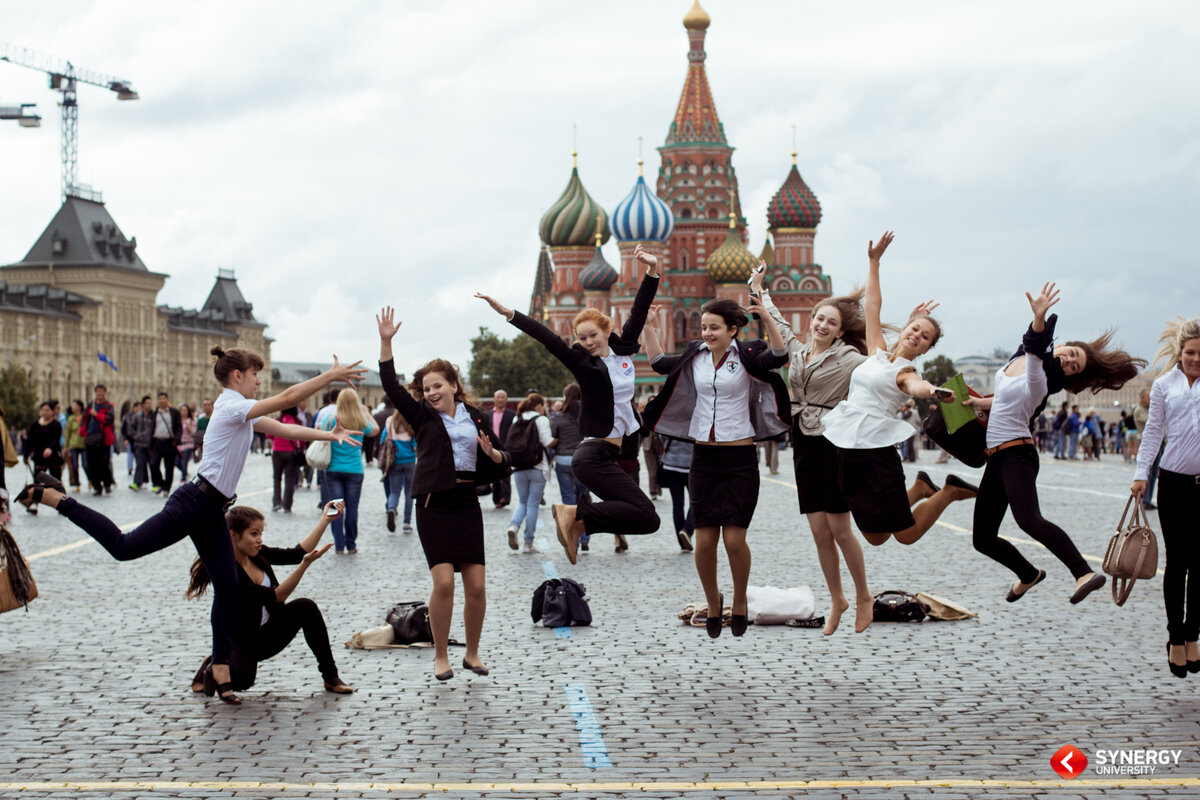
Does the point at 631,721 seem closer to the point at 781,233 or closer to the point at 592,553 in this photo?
the point at 592,553

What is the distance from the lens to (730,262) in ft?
307

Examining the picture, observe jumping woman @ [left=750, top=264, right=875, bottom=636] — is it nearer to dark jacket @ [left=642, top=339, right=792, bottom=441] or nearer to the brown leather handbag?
dark jacket @ [left=642, top=339, right=792, bottom=441]

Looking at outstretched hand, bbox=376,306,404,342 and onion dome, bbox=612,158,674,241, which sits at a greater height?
onion dome, bbox=612,158,674,241

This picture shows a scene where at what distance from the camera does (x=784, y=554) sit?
47.9 ft

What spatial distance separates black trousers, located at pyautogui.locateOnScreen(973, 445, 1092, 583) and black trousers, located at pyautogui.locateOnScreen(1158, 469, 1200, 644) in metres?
0.43

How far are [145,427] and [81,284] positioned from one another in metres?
94.3

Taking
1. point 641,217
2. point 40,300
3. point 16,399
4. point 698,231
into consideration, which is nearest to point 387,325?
point 16,399

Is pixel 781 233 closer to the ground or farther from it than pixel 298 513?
farther from it

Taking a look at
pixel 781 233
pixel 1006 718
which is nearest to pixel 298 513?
pixel 1006 718

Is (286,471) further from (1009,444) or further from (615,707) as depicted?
(1009,444)

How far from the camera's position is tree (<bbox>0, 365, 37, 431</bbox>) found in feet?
244

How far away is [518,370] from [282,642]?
327 feet

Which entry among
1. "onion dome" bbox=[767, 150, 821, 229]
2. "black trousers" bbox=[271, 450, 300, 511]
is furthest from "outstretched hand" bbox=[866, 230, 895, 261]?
"onion dome" bbox=[767, 150, 821, 229]

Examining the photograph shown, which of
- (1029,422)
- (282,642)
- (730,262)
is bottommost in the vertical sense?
(282,642)
